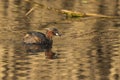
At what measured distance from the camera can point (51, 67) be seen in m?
14.4

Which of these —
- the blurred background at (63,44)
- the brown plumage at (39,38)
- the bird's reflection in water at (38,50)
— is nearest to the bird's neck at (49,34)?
the brown plumage at (39,38)

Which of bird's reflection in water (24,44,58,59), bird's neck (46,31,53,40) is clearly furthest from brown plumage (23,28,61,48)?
bird's reflection in water (24,44,58,59)

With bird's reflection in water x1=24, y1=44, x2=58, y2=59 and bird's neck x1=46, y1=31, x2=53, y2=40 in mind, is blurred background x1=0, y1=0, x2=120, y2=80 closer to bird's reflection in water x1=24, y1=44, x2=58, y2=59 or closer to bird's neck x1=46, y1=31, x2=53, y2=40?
bird's reflection in water x1=24, y1=44, x2=58, y2=59

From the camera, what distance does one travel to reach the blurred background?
1402 cm

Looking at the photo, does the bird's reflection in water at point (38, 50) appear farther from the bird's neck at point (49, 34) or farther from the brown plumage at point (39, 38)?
the bird's neck at point (49, 34)

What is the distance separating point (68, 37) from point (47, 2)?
787 centimetres

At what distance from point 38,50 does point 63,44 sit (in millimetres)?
834

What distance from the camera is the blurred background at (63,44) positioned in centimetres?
1402

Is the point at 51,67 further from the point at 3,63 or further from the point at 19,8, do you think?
the point at 19,8

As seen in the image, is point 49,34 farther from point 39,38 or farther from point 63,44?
point 63,44

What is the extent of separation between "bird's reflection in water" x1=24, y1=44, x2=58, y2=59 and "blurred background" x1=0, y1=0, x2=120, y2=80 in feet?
0.09

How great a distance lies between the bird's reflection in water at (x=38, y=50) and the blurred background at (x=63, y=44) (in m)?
0.03

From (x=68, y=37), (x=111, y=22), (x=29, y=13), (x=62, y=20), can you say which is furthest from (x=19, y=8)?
(x=68, y=37)

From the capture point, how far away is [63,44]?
674 inches
